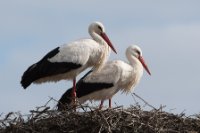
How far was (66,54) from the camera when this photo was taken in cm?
1398

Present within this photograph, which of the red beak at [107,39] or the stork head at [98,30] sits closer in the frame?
the red beak at [107,39]

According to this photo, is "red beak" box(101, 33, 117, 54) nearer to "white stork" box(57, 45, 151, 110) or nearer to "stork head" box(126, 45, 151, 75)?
"white stork" box(57, 45, 151, 110)

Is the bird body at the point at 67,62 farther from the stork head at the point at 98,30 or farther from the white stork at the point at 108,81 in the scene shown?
the stork head at the point at 98,30

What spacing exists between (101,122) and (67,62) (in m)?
2.77

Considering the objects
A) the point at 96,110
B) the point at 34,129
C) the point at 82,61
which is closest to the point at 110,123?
the point at 96,110

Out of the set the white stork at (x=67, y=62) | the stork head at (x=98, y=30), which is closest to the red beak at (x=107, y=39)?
the stork head at (x=98, y=30)

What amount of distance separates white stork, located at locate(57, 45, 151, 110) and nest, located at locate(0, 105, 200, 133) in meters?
2.39

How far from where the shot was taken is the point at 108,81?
14273 millimetres

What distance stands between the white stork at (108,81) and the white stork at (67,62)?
0.21m

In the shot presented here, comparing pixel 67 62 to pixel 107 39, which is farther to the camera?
pixel 107 39

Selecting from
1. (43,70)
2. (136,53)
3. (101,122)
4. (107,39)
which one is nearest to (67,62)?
(43,70)

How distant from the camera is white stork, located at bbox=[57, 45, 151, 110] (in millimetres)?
14273

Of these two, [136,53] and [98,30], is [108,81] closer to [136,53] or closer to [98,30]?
[136,53]

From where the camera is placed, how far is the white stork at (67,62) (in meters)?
13.8
